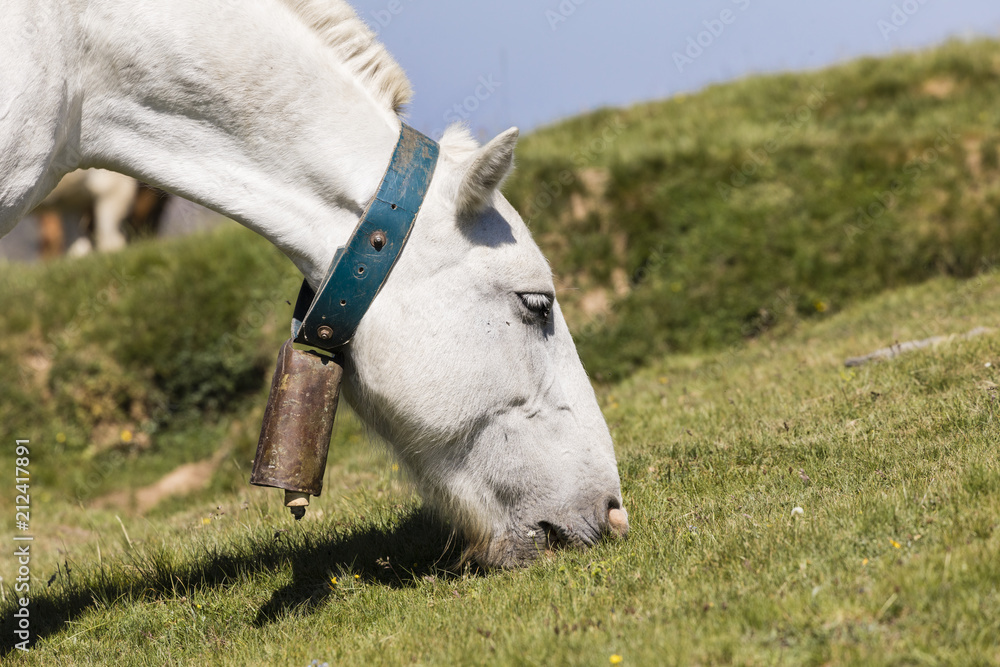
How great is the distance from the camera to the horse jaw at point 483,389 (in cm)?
317

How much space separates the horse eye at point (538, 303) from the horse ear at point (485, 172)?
395 millimetres

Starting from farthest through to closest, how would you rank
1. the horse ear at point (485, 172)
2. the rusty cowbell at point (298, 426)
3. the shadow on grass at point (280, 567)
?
the shadow on grass at point (280, 567), the rusty cowbell at point (298, 426), the horse ear at point (485, 172)

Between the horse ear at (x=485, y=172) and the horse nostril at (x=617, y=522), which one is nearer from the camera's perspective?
the horse ear at (x=485, y=172)

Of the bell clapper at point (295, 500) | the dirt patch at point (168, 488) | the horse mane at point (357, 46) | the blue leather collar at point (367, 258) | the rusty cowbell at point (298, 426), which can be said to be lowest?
the dirt patch at point (168, 488)

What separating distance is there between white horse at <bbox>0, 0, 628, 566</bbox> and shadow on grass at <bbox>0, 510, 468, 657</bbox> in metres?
0.58

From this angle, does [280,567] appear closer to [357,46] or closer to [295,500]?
[295,500]

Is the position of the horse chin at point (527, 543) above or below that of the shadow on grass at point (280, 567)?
above

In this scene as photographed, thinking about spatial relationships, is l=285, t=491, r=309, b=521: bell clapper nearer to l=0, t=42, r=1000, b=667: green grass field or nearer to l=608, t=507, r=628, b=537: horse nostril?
l=0, t=42, r=1000, b=667: green grass field

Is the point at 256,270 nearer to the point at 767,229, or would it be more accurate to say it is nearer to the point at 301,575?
the point at 767,229

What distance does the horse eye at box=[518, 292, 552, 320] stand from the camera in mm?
3307

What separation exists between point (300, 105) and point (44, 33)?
90 centimetres

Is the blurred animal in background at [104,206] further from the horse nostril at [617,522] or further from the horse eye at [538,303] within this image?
the horse nostril at [617,522]

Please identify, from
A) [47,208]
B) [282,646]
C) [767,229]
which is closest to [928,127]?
[767,229]

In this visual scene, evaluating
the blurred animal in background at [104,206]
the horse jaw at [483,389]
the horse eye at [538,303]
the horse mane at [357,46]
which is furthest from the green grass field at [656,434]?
the blurred animal in background at [104,206]
